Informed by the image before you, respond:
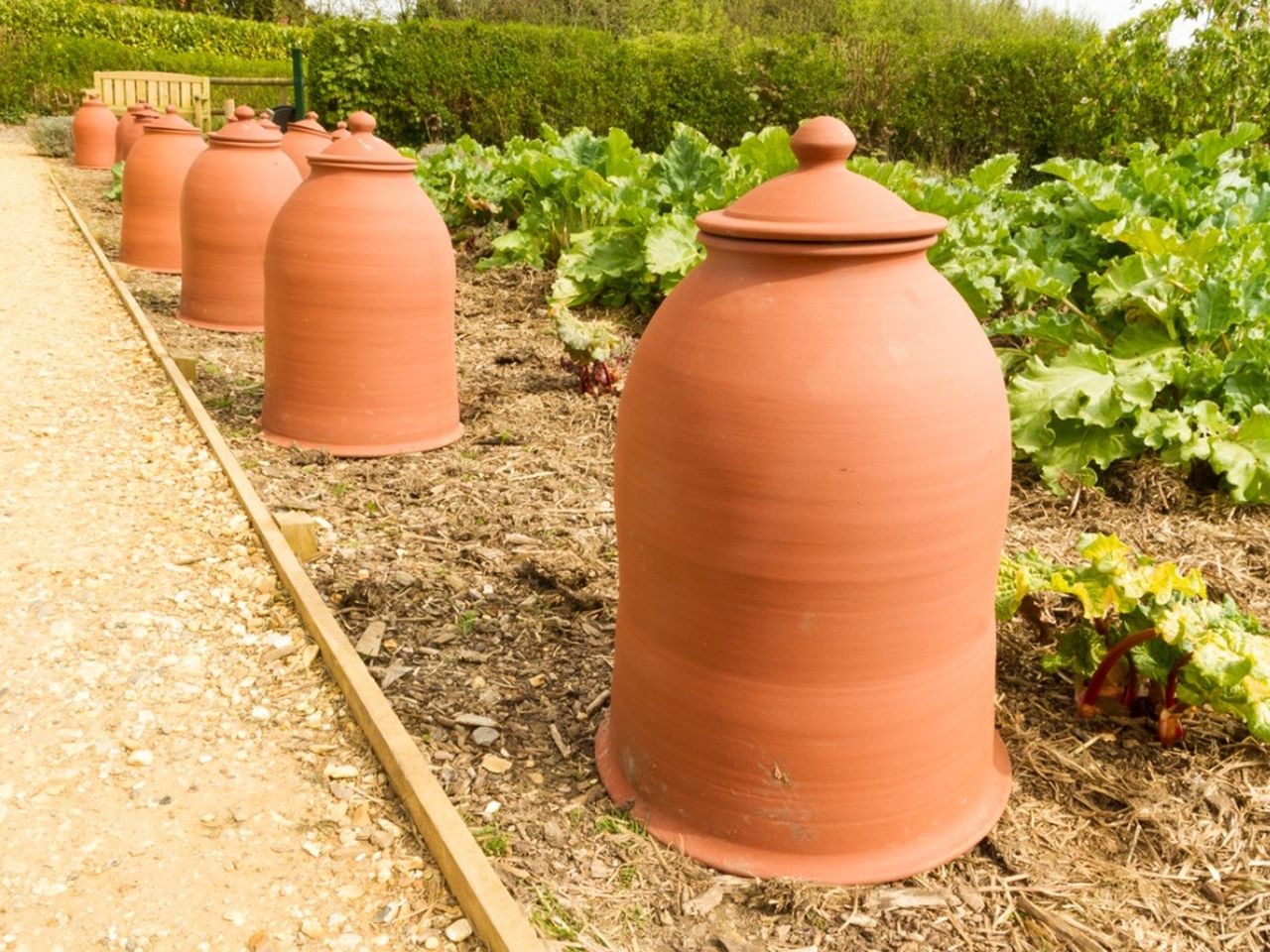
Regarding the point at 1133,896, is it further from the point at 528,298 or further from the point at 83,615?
the point at 528,298

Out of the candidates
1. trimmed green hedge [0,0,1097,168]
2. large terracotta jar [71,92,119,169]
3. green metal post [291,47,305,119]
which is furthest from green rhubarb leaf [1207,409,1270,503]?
large terracotta jar [71,92,119,169]

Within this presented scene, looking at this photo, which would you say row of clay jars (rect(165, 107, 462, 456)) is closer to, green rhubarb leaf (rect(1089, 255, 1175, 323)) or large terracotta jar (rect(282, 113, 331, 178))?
green rhubarb leaf (rect(1089, 255, 1175, 323))

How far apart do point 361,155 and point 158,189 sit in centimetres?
539

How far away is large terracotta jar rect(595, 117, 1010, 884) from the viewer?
2457 mm

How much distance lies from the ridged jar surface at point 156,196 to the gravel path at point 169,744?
16.2 ft

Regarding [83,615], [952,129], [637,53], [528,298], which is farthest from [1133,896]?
[637,53]

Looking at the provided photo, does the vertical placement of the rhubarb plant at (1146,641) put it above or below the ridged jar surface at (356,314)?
below

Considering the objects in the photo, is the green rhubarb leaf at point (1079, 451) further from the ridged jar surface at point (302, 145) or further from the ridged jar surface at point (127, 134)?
the ridged jar surface at point (127, 134)

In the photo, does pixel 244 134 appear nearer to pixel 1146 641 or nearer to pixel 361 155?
pixel 361 155

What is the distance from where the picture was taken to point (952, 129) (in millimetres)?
17578

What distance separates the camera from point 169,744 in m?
3.37

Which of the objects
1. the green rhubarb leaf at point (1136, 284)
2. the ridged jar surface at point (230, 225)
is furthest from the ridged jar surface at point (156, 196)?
the green rhubarb leaf at point (1136, 284)

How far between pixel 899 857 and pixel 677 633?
0.70 m

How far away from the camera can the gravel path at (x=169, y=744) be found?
2.71 metres
